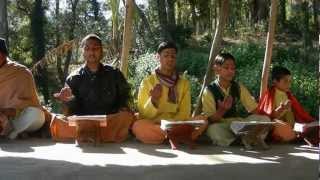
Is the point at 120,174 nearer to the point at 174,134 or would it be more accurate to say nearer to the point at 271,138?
the point at 174,134

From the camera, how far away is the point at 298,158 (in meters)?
4.06

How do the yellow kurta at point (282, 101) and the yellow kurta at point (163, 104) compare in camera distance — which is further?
the yellow kurta at point (282, 101)

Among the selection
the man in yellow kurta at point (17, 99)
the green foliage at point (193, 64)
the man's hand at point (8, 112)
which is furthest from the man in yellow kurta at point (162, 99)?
the green foliage at point (193, 64)

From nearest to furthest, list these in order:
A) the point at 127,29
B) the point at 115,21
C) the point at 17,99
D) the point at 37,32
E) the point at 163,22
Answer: the point at 17,99 < the point at 127,29 < the point at 115,21 < the point at 163,22 < the point at 37,32

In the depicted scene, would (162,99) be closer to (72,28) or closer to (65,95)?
(65,95)

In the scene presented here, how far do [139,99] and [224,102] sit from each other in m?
0.80

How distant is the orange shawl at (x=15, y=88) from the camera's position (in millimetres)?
4852

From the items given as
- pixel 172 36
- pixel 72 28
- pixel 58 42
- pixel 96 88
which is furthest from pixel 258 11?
pixel 96 88

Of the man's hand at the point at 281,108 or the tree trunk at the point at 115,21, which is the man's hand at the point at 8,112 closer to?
the man's hand at the point at 281,108

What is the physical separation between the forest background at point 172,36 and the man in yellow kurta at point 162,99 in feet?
12.2

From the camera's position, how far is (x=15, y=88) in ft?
16.0

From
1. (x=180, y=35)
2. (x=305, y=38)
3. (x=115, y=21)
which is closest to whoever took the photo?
(x=115, y=21)

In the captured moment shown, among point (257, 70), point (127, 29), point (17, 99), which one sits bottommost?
point (17, 99)

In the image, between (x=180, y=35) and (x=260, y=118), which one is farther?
(x=180, y=35)
